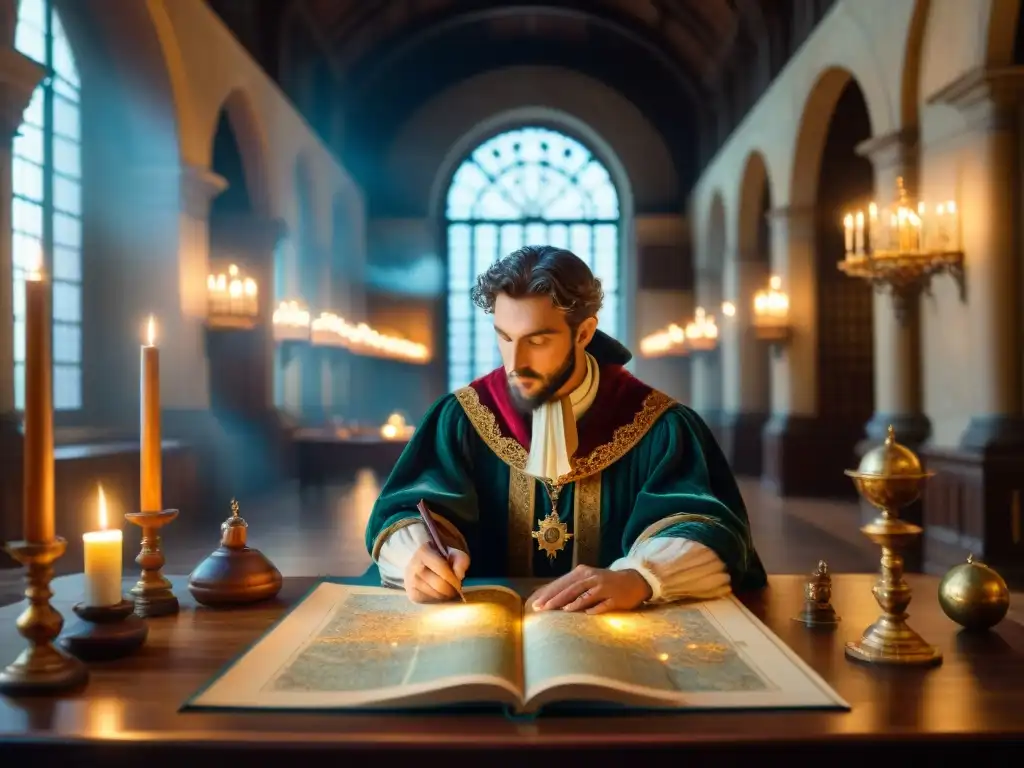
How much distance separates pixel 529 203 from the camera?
71.2ft

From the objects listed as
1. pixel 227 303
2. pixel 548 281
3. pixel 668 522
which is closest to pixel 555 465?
pixel 668 522

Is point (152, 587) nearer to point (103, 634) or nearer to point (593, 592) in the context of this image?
point (103, 634)

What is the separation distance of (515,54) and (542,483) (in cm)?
1887

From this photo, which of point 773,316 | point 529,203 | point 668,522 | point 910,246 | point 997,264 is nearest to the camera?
point 668,522

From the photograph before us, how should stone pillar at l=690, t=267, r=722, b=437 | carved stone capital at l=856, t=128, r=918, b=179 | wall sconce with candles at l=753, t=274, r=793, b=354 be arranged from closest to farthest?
carved stone capital at l=856, t=128, r=918, b=179
wall sconce with candles at l=753, t=274, r=793, b=354
stone pillar at l=690, t=267, r=722, b=437

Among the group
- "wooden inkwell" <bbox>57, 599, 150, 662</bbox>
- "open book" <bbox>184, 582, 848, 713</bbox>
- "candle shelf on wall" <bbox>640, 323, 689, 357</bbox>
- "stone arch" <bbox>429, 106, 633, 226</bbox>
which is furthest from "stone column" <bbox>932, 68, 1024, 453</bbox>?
"stone arch" <bbox>429, 106, 633, 226</bbox>

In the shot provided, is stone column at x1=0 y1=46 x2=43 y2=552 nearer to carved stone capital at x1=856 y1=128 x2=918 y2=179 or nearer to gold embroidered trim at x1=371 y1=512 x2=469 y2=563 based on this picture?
gold embroidered trim at x1=371 y1=512 x2=469 y2=563

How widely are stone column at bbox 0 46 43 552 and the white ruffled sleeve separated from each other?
16.9 feet

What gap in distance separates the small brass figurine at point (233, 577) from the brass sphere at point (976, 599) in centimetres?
142

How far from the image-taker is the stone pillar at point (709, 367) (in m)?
18.0

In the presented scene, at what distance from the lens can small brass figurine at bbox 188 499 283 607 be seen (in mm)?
2293

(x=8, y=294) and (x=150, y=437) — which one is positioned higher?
(x=8, y=294)

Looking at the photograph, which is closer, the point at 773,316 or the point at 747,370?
the point at 773,316

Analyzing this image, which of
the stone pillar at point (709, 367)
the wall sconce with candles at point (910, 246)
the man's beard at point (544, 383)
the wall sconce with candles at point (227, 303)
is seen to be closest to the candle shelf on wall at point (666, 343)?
the stone pillar at point (709, 367)
